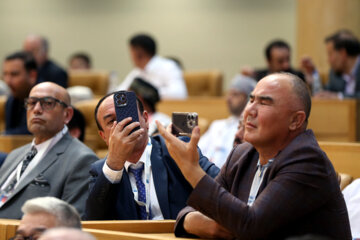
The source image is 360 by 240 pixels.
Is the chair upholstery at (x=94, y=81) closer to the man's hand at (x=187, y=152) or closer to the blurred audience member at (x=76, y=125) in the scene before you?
the blurred audience member at (x=76, y=125)

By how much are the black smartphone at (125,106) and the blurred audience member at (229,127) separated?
280 centimetres

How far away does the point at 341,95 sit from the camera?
6.30 meters

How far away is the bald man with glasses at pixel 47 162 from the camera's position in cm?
354

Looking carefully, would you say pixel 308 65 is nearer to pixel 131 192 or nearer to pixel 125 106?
pixel 131 192

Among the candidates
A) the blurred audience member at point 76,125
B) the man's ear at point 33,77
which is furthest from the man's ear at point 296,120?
the man's ear at point 33,77

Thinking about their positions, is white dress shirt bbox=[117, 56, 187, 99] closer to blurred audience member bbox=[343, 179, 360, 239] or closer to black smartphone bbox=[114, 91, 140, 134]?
blurred audience member bbox=[343, 179, 360, 239]

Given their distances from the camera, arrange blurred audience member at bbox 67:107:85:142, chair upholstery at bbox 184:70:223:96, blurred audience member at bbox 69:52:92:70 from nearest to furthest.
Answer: blurred audience member at bbox 67:107:85:142 → chair upholstery at bbox 184:70:223:96 → blurred audience member at bbox 69:52:92:70

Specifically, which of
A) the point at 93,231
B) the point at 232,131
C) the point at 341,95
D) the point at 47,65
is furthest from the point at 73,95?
the point at 93,231

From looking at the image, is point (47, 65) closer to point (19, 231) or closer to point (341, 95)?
point (341, 95)

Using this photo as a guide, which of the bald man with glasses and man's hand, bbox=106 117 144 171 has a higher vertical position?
man's hand, bbox=106 117 144 171

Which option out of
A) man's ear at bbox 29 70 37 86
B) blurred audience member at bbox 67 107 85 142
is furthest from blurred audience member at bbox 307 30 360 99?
blurred audience member at bbox 67 107 85 142

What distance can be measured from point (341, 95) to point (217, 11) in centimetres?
595

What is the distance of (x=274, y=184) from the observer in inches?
90.6

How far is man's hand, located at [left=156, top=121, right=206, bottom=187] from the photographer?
225 cm
